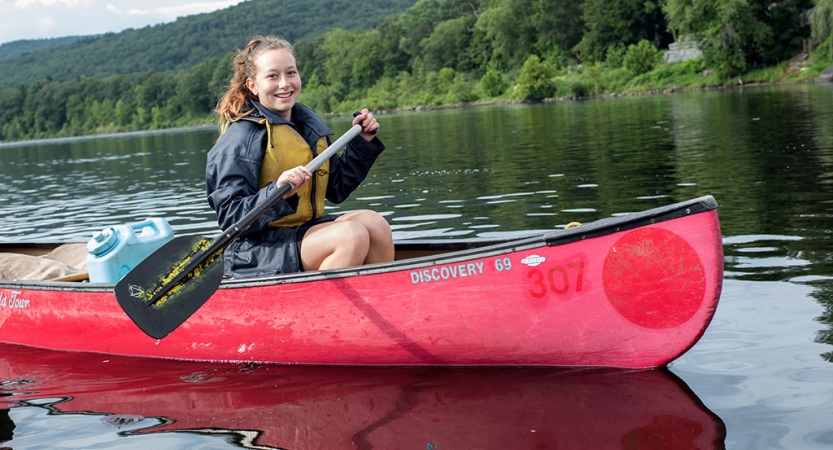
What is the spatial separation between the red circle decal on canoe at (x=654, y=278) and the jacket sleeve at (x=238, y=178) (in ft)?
5.51

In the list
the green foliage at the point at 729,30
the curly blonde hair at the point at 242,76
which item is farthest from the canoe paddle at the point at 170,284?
the green foliage at the point at 729,30

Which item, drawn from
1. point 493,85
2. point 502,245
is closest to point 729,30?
point 493,85

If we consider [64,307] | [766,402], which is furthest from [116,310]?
[766,402]

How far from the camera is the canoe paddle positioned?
430 cm

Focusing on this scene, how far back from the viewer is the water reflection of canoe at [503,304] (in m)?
3.59

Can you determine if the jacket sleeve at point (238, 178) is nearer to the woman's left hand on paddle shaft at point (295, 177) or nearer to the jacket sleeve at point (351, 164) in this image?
the woman's left hand on paddle shaft at point (295, 177)

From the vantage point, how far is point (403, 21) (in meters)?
103

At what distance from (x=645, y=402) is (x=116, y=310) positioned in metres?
3.15

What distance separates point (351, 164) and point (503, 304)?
4.48 ft

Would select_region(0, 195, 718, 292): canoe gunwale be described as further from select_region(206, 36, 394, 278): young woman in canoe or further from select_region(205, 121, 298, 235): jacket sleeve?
select_region(205, 121, 298, 235): jacket sleeve

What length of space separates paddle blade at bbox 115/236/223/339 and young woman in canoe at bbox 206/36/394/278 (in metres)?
0.22

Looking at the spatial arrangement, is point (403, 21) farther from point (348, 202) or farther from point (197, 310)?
point (197, 310)

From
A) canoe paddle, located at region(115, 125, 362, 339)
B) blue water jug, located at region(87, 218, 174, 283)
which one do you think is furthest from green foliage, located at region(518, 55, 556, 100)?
canoe paddle, located at region(115, 125, 362, 339)

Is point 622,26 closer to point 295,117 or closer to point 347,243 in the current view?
point 295,117
